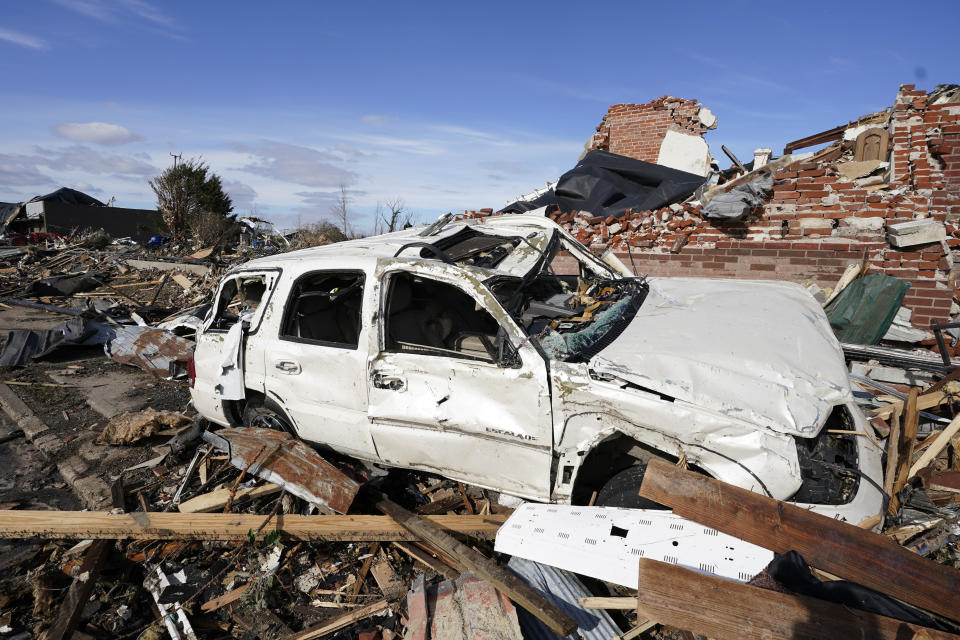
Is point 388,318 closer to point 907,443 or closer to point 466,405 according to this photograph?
point 466,405

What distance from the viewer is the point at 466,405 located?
290cm

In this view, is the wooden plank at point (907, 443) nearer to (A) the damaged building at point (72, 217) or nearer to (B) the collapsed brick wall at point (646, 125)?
(B) the collapsed brick wall at point (646, 125)

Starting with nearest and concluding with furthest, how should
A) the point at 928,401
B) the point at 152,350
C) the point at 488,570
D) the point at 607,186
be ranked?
the point at 488,570, the point at 928,401, the point at 152,350, the point at 607,186

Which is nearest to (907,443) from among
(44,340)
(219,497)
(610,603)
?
(610,603)

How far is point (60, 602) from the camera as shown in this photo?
9.49 ft

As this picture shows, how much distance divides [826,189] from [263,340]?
675 cm

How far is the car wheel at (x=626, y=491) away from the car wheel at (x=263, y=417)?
244 cm

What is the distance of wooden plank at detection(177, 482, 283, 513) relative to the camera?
3.54 metres

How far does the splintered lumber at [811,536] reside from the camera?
1.84 metres

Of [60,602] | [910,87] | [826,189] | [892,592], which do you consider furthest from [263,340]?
[910,87]

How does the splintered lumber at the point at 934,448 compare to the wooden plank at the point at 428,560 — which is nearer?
the wooden plank at the point at 428,560

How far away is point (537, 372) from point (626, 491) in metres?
0.81

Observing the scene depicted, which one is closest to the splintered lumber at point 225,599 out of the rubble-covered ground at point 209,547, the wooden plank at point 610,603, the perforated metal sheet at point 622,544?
the rubble-covered ground at point 209,547

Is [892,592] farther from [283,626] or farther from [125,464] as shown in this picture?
[125,464]
